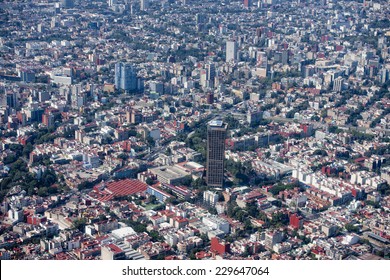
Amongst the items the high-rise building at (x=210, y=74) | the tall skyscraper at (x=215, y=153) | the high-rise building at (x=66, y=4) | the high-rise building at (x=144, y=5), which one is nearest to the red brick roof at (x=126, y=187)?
the tall skyscraper at (x=215, y=153)

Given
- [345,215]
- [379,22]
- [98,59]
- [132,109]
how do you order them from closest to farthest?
1. [345,215]
2. [132,109]
3. [98,59]
4. [379,22]

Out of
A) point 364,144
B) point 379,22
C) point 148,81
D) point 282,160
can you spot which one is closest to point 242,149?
point 282,160

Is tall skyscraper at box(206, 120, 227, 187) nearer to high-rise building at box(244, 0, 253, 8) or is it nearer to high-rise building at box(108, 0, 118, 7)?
high-rise building at box(108, 0, 118, 7)

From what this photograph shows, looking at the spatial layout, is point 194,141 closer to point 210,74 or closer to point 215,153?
point 215,153
